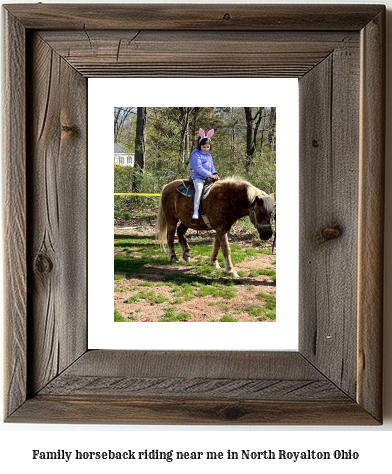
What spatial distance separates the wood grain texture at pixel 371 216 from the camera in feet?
2.98

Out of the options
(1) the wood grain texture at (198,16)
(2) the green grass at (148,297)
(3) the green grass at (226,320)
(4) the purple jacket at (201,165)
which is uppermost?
(1) the wood grain texture at (198,16)

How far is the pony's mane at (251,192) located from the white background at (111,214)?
0.02m

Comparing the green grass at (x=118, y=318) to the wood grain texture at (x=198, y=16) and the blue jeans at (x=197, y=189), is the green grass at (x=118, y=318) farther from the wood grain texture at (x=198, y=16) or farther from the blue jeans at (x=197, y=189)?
the wood grain texture at (x=198, y=16)

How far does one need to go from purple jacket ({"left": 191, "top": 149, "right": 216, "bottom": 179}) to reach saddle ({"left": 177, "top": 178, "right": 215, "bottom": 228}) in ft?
0.04

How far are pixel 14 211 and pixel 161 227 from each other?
0.25 meters

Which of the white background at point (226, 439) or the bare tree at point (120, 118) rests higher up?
the bare tree at point (120, 118)

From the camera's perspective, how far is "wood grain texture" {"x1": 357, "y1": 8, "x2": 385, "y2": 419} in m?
0.91

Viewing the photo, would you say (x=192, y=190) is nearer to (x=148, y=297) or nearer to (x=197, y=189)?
(x=197, y=189)

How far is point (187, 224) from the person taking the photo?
966 millimetres

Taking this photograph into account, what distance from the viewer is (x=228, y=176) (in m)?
0.97

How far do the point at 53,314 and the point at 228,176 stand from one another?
1.29ft

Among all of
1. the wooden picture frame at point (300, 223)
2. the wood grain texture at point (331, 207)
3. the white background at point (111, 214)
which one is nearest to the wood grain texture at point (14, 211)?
the wooden picture frame at point (300, 223)

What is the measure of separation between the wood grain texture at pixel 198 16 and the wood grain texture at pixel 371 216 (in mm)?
50

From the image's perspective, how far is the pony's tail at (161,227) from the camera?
3.14ft
